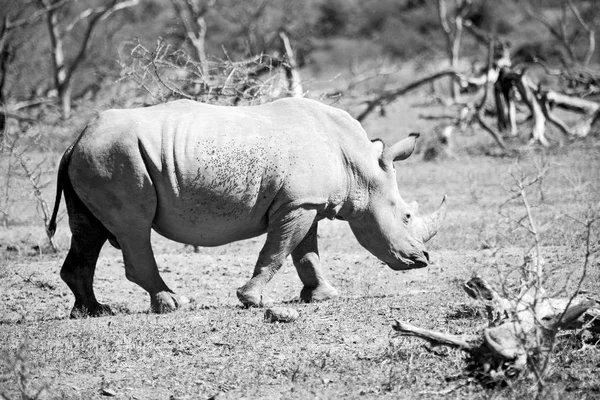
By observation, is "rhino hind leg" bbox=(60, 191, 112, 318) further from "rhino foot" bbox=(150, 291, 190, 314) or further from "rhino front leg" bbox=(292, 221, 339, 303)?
"rhino front leg" bbox=(292, 221, 339, 303)

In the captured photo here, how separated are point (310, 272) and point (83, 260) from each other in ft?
5.79

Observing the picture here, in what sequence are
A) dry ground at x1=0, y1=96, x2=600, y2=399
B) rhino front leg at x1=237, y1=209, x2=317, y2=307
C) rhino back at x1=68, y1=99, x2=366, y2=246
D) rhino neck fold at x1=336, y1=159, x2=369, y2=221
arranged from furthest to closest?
rhino neck fold at x1=336, y1=159, x2=369, y2=221
rhino front leg at x1=237, y1=209, x2=317, y2=307
rhino back at x1=68, y1=99, x2=366, y2=246
dry ground at x1=0, y1=96, x2=600, y2=399

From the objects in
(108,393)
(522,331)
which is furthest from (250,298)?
(522,331)

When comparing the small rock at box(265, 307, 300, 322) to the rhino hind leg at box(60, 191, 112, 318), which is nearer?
the small rock at box(265, 307, 300, 322)

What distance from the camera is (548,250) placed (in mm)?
9383

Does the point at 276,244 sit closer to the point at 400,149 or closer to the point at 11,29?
the point at 400,149

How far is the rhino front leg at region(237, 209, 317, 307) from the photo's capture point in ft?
24.4

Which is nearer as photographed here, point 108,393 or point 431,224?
point 108,393

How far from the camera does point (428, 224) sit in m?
8.20

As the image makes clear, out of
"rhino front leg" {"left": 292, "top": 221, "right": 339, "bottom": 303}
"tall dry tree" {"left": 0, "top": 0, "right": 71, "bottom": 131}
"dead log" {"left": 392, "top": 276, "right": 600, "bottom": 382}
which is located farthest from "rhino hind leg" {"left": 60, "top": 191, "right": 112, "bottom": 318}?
"tall dry tree" {"left": 0, "top": 0, "right": 71, "bottom": 131}

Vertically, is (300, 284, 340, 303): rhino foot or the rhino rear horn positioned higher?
the rhino rear horn

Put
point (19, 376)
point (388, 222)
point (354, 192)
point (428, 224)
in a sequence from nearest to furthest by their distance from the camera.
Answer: point (19, 376) < point (354, 192) < point (388, 222) < point (428, 224)

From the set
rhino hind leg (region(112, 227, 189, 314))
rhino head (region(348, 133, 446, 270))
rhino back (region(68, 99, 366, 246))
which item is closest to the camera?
rhino back (region(68, 99, 366, 246))

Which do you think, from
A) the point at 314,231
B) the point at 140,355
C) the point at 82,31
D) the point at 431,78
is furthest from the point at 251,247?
the point at 82,31
